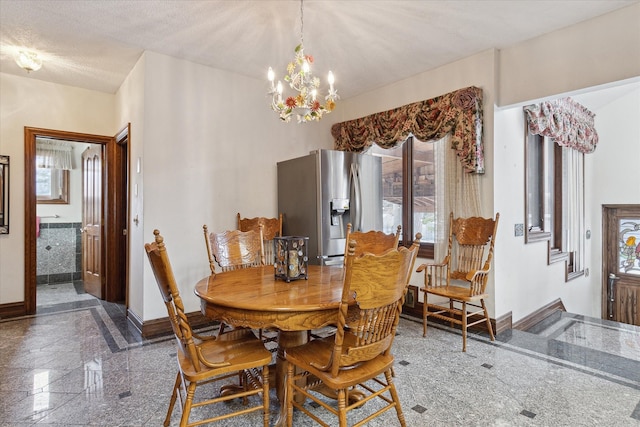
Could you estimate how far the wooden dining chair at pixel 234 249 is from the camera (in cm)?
274

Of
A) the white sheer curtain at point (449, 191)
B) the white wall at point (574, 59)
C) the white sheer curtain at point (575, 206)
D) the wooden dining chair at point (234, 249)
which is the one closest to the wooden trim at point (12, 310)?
the wooden dining chair at point (234, 249)

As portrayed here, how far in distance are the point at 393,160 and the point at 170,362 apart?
326cm

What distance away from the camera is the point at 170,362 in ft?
8.89

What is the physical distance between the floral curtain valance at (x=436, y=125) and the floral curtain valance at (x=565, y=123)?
0.84 m

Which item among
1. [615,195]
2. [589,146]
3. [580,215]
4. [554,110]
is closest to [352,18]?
[554,110]

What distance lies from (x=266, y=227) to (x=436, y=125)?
2139 mm

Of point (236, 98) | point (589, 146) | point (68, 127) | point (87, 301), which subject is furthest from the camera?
point (589, 146)

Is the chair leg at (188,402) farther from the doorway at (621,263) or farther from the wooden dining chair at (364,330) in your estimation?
the doorway at (621,263)

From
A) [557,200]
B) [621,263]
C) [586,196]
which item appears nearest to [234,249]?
[557,200]

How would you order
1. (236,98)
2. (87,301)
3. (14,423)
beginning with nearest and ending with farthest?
1. (14,423)
2. (236,98)
3. (87,301)

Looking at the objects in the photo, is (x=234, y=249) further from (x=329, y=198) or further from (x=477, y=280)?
(x=477, y=280)

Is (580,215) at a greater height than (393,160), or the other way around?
(393,160)

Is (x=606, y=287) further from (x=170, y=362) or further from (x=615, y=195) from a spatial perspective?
(x=170, y=362)

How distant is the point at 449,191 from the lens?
3.62 metres
